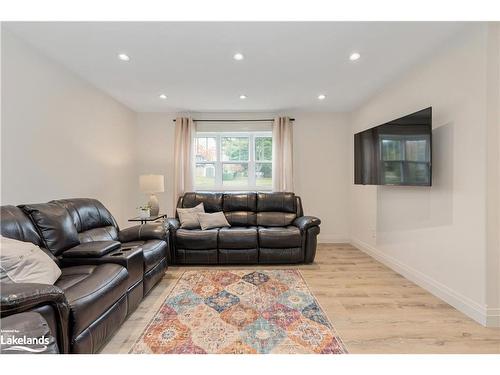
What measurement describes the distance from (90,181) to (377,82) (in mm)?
4161

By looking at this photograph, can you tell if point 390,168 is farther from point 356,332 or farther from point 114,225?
point 114,225

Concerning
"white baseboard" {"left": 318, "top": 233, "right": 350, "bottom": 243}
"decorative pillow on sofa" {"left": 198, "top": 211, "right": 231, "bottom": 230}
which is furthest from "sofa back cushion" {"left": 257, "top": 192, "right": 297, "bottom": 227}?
"white baseboard" {"left": 318, "top": 233, "right": 350, "bottom": 243}

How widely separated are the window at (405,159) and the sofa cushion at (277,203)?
4.80 feet

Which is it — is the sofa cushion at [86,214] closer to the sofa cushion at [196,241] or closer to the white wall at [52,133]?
the white wall at [52,133]

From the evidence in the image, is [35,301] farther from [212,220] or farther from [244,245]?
[212,220]

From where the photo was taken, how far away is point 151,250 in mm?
2537

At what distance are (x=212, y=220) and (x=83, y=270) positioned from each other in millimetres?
2004

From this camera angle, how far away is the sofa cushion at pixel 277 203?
4012mm

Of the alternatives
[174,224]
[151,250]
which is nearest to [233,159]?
[174,224]

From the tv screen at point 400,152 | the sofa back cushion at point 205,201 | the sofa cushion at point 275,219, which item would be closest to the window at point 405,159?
the tv screen at point 400,152

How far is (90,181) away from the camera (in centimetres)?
331

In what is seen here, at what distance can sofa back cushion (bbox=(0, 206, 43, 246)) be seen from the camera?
1.75 meters

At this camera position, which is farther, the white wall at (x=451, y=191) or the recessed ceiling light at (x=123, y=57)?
the recessed ceiling light at (x=123, y=57)
